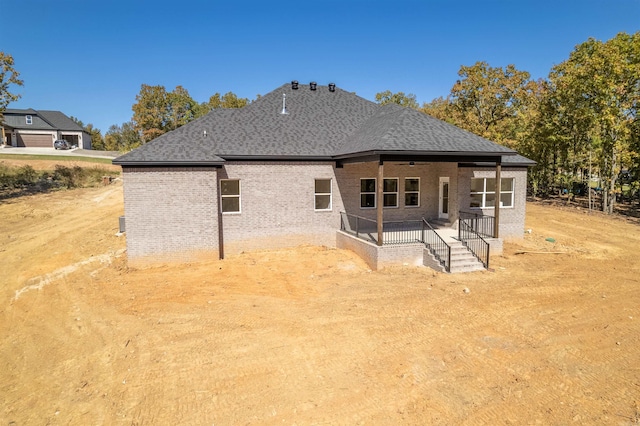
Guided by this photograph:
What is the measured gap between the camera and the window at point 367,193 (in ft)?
57.7

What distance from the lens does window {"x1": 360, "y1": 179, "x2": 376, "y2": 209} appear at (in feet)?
57.7

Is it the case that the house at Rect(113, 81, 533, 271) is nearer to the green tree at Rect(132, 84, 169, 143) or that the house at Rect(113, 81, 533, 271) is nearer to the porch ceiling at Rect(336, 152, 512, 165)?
the porch ceiling at Rect(336, 152, 512, 165)

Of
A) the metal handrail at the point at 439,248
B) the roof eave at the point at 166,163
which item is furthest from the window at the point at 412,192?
the roof eave at the point at 166,163

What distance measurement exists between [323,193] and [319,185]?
43cm

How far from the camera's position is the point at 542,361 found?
723 cm

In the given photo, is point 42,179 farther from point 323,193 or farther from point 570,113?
point 570,113

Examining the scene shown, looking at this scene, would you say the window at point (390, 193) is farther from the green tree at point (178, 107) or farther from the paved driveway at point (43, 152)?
the paved driveway at point (43, 152)

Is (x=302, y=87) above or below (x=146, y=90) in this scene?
below

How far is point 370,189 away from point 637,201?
30241mm

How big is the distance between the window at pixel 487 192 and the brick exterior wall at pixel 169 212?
1181cm

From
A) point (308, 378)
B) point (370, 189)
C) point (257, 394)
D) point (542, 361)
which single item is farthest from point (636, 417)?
point (370, 189)

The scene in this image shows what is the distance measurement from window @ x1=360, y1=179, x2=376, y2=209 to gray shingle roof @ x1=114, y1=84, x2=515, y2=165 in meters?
2.03

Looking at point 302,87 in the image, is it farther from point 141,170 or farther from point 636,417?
point 636,417

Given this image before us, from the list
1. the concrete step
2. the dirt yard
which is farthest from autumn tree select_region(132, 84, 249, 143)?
the concrete step
